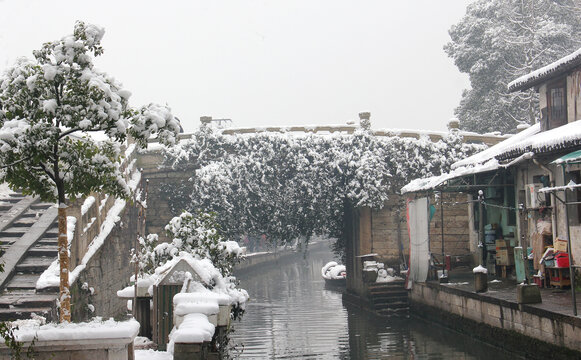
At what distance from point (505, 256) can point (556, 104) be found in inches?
190

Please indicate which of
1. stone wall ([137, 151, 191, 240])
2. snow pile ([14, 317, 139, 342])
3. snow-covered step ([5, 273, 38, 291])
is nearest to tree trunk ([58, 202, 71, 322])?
snow pile ([14, 317, 139, 342])

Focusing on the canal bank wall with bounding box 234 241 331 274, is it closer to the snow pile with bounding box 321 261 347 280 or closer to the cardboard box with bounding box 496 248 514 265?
the snow pile with bounding box 321 261 347 280

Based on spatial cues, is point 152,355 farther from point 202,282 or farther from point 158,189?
point 158,189

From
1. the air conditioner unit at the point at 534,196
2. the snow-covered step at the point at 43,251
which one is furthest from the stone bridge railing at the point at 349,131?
the snow-covered step at the point at 43,251

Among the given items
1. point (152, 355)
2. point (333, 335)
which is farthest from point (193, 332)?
point (333, 335)

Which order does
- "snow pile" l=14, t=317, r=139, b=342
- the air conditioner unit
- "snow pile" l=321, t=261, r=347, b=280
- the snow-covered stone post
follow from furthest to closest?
"snow pile" l=321, t=261, r=347, b=280 < the snow-covered stone post < the air conditioner unit < "snow pile" l=14, t=317, r=139, b=342

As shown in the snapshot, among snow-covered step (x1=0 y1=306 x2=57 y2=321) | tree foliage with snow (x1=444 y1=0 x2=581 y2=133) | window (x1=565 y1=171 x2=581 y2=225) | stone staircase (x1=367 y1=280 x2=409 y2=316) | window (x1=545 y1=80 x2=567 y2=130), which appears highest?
tree foliage with snow (x1=444 y1=0 x2=581 y2=133)

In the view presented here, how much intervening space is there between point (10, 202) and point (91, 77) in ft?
40.9

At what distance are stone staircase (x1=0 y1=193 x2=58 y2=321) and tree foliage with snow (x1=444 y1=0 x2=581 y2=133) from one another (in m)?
25.7

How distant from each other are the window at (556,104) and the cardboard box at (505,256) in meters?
3.92

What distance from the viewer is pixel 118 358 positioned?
6.31 m

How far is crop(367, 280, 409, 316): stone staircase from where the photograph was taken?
22.5 m

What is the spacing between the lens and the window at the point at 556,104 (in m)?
18.5

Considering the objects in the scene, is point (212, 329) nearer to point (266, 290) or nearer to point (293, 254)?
point (266, 290)
